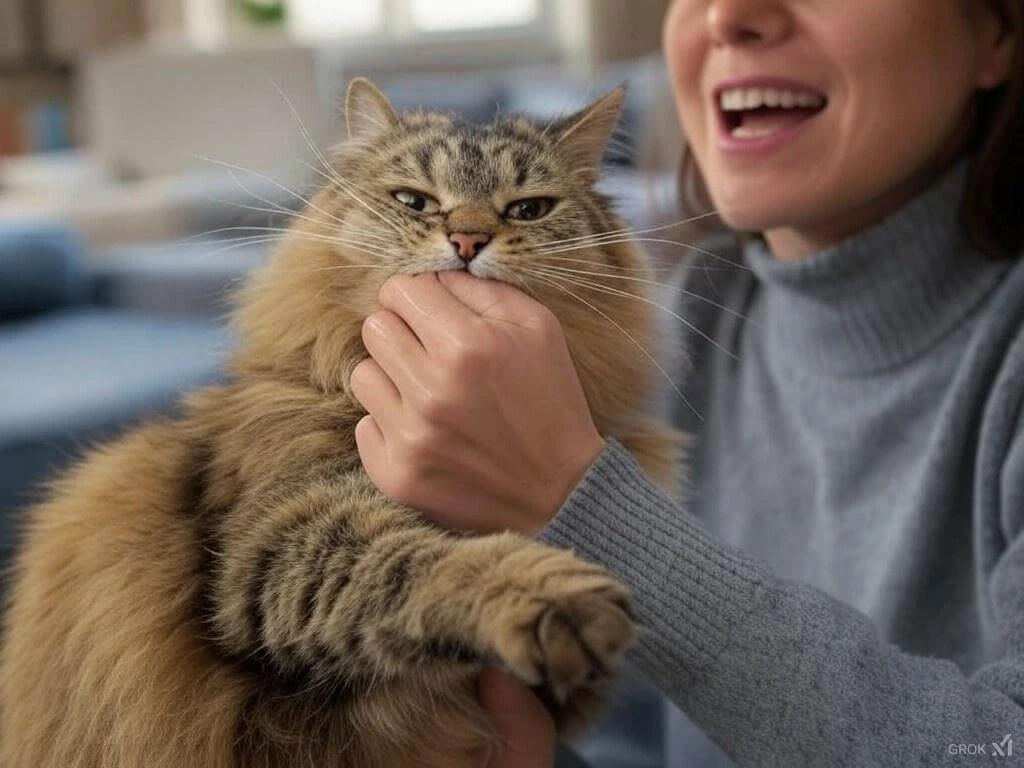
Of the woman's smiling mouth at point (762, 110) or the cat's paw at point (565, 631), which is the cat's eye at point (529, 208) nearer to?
the woman's smiling mouth at point (762, 110)

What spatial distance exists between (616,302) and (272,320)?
42 cm

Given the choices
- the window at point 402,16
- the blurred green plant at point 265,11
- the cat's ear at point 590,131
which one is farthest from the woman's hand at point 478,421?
the blurred green plant at point 265,11

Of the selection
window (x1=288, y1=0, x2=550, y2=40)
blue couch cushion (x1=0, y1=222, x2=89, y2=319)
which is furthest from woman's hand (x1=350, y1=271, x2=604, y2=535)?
window (x1=288, y1=0, x2=550, y2=40)

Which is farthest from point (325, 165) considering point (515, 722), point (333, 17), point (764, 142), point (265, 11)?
point (265, 11)

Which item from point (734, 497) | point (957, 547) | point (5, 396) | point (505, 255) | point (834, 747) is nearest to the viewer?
point (834, 747)

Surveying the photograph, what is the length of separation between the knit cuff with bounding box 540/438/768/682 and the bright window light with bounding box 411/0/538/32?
5.97 metres

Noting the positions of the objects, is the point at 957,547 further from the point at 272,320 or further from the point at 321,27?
the point at 321,27

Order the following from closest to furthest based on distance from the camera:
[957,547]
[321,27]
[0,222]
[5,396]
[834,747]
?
[834,747] < [957,547] < [5,396] < [0,222] < [321,27]

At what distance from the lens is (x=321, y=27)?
23.2 feet

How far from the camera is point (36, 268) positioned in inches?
155

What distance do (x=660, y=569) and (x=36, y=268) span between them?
365cm

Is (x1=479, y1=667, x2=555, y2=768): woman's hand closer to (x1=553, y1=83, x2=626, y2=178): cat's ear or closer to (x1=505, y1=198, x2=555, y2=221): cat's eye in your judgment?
(x1=505, y1=198, x2=555, y2=221): cat's eye

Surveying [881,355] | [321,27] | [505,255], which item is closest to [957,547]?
[881,355]

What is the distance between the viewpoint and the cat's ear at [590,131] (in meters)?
1.27
